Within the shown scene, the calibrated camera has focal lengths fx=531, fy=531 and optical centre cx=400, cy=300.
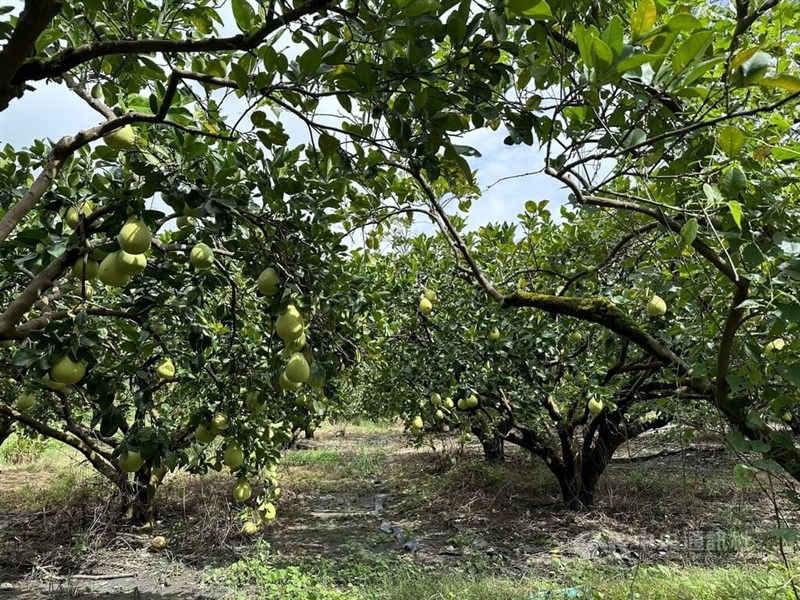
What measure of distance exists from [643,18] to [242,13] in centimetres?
87

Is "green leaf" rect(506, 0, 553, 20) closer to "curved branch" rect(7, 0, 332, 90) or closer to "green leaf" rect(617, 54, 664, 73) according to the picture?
"green leaf" rect(617, 54, 664, 73)

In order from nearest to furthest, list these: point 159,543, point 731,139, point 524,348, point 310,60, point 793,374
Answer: point 310,60
point 731,139
point 793,374
point 524,348
point 159,543

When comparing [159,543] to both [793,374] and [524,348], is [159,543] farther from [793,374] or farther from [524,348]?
[793,374]

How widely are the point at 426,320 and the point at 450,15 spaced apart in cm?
444

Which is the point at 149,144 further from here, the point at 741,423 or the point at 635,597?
the point at 635,597

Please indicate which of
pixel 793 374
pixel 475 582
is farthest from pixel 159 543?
pixel 793 374

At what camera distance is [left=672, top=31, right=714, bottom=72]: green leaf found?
3.04 ft

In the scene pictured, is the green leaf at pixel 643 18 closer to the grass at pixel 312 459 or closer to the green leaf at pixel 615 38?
the green leaf at pixel 615 38

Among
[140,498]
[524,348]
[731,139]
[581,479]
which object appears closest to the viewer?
[731,139]

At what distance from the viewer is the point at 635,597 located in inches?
142

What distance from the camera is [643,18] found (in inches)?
38.7

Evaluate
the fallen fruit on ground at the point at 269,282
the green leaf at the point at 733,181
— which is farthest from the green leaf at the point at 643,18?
the fallen fruit on ground at the point at 269,282

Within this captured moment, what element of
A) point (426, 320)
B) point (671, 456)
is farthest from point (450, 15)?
point (671, 456)

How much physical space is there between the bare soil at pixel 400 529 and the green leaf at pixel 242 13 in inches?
149
